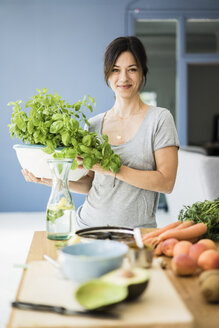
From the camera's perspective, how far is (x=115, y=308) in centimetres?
71

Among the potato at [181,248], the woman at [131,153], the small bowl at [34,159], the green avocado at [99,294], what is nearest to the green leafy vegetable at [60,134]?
the small bowl at [34,159]

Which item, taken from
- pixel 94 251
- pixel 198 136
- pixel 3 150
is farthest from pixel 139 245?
pixel 198 136

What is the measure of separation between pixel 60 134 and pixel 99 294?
69 cm

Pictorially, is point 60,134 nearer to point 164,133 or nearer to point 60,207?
point 60,207

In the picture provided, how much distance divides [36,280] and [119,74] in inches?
38.7

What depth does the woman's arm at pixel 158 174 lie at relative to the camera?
1.43m

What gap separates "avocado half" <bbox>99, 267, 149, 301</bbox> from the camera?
0.73 meters

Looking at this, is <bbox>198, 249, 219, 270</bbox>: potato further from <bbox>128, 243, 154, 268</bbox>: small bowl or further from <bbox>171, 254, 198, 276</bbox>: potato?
<bbox>128, 243, 154, 268</bbox>: small bowl

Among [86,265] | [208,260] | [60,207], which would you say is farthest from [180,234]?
[86,265]

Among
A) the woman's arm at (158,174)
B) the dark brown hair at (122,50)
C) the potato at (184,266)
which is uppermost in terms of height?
the dark brown hair at (122,50)

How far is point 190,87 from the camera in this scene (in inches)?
371

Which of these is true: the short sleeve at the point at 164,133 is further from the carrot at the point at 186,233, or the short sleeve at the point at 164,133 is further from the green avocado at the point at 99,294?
the green avocado at the point at 99,294

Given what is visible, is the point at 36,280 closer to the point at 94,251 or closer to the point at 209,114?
the point at 94,251

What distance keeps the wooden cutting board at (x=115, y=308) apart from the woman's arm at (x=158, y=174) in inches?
23.2
